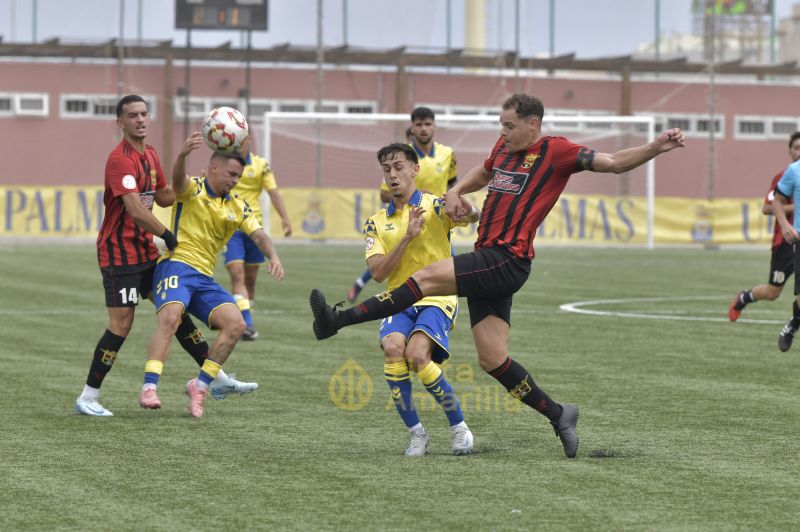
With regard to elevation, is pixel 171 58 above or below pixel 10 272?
above

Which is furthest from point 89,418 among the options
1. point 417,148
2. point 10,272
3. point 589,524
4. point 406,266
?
point 10,272

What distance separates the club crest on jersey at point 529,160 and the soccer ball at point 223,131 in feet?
9.86

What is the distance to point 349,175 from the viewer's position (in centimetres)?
4034

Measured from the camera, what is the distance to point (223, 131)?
405 inches

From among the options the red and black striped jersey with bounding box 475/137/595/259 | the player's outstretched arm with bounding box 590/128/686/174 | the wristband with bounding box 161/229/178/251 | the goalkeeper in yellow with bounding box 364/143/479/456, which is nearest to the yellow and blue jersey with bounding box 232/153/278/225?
the wristband with bounding box 161/229/178/251

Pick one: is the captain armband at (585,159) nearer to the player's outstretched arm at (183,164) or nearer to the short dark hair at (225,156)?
the player's outstretched arm at (183,164)

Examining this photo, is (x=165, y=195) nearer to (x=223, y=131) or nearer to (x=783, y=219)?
(x=223, y=131)

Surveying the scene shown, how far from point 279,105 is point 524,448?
4180cm

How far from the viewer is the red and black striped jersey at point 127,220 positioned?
30.6 ft

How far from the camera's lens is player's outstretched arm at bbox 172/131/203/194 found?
912 cm

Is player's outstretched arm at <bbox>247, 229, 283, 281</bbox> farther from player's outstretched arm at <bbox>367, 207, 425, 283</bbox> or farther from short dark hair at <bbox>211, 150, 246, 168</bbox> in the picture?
player's outstretched arm at <bbox>367, 207, 425, 283</bbox>

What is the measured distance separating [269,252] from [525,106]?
2.47 metres

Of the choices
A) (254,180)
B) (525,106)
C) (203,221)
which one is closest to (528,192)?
(525,106)

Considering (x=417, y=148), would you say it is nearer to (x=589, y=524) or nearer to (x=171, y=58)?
(x=589, y=524)
